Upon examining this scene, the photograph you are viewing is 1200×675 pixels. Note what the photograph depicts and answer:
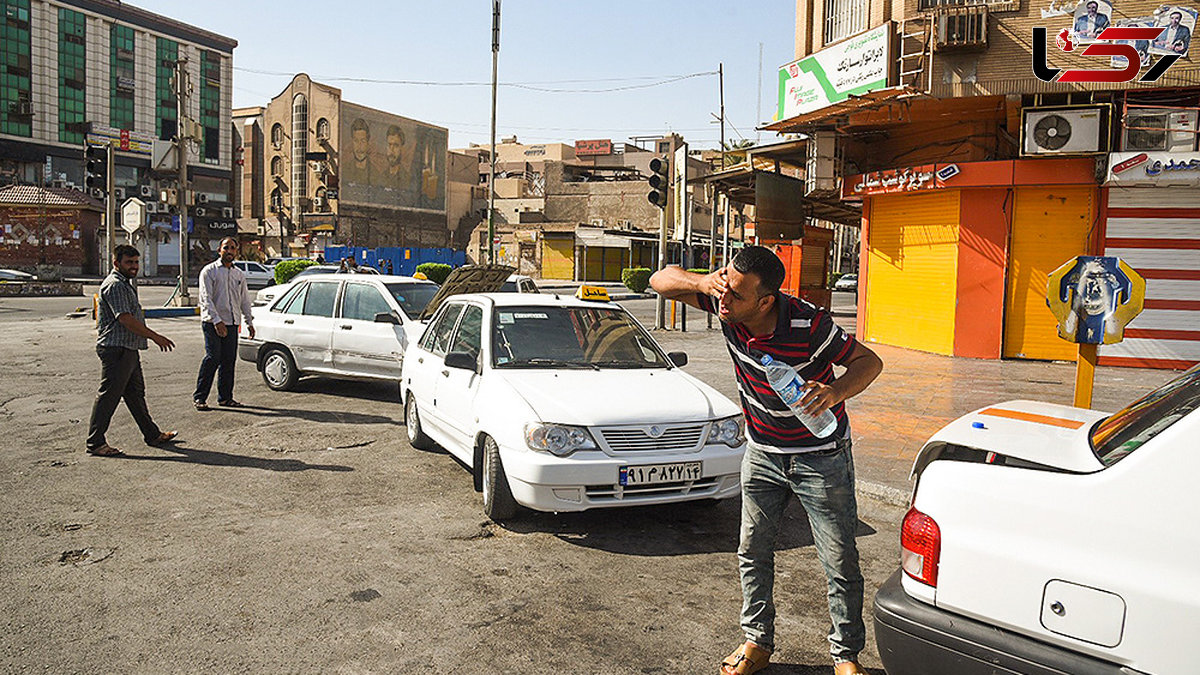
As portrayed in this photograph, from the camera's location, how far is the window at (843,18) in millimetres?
15562

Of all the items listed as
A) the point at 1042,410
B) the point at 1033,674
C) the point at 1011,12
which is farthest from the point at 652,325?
the point at 1033,674

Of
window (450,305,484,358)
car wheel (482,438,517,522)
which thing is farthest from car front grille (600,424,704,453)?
window (450,305,484,358)

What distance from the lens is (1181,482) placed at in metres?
2.15

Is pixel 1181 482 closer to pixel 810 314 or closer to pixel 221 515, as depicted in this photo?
pixel 810 314

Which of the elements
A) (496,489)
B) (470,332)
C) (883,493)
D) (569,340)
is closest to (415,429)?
(470,332)

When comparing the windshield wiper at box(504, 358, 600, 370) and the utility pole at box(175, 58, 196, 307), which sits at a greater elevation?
the utility pole at box(175, 58, 196, 307)

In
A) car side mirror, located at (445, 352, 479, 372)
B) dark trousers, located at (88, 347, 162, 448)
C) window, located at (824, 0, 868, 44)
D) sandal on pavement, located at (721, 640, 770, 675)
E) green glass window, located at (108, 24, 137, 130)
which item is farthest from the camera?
green glass window, located at (108, 24, 137, 130)

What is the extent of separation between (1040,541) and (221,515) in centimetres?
489

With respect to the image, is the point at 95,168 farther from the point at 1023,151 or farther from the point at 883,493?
the point at 883,493

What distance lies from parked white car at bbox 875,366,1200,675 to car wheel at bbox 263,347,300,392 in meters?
8.87

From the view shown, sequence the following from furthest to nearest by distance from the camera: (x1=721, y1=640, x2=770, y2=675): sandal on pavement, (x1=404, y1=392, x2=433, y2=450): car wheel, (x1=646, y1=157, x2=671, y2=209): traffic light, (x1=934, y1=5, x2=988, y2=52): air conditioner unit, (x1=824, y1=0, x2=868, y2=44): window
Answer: (x1=646, y1=157, x2=671, y2=209): traffic light, (x1=824, y1=0, x2=868, y2=44): window, (x1=934, y1=5, x2=988, y2=52): air conditioner unit, (x1=404, y1=392, x2=433, y2=450): car wheel, (x1=721, y1=640, x2=770, y2=675): sandal on pavement

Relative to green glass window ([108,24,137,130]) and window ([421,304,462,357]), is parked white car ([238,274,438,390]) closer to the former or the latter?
window ([421,304,462,357])

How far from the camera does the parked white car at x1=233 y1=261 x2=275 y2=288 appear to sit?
127 ft

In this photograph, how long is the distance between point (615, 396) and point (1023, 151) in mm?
11142
